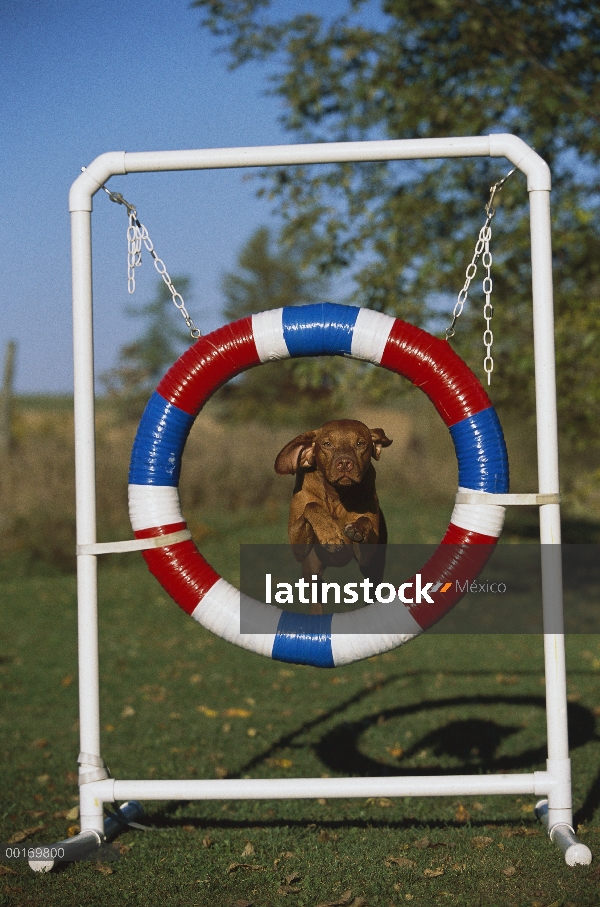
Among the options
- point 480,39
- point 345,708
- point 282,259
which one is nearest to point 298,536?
point 345,708

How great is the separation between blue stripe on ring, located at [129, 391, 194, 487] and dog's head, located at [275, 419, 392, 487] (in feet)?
1.41

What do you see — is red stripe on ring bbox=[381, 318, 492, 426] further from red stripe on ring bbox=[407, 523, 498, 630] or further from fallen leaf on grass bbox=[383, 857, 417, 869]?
fallen leaf on grass bbox=[383, 857, 417, 869]

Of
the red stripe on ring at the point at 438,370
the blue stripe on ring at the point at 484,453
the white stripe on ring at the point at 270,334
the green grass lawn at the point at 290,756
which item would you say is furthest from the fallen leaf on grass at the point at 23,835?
the red stripe on ring at the point at 438,370

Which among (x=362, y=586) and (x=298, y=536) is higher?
(x=298, y=536)

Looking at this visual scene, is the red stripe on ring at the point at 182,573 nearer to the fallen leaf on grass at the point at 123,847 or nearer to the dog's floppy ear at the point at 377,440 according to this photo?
the dog's floppy ear at the point at 377,440

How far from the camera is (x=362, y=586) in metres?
3.41

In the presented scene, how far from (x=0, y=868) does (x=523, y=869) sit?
1879 mm

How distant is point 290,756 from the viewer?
4.91 meters

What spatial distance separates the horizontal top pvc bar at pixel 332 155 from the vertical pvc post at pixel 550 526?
0.15 metres

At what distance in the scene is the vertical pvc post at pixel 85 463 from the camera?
138 inches

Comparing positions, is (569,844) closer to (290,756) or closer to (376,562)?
(376,562)

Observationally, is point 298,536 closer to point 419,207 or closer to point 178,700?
point 178,700

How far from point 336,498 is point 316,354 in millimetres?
561

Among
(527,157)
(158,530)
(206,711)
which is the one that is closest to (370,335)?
(527,157)
